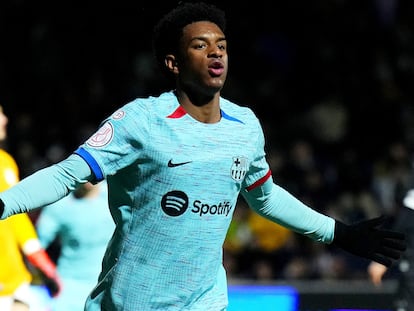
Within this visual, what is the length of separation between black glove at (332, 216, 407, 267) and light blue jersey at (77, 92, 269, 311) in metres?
0.67

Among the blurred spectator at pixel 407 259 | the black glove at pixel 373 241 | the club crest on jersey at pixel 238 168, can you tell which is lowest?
the blurred spectator at pixel 407 259

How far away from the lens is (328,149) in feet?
45.0

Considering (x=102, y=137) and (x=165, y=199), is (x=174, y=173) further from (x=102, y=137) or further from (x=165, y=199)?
(x=102, y=137)

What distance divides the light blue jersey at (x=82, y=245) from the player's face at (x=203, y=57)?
3.94 metres

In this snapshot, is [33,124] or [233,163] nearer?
[233,163]

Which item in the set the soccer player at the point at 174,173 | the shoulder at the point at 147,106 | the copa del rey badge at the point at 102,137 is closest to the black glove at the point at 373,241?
the soccer player at the point at 174,173

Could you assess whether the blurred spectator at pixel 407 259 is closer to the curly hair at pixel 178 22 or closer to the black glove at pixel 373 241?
the black glove at pixel 373 241

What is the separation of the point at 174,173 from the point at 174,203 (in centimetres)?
12

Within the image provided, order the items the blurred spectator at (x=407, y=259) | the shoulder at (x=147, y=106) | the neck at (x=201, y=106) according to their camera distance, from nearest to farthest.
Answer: the shoulder at (x=147, y=106)
the neck at (x=201, y=106)
the blurred spectator at (x=407, y=259)

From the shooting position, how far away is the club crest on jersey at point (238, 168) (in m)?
4.53

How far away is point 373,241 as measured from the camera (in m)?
4.93

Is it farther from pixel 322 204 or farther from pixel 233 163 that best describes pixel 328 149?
pixel 233 163

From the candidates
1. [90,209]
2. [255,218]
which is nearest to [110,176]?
[90,209]

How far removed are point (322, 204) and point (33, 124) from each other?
13.1 ft
